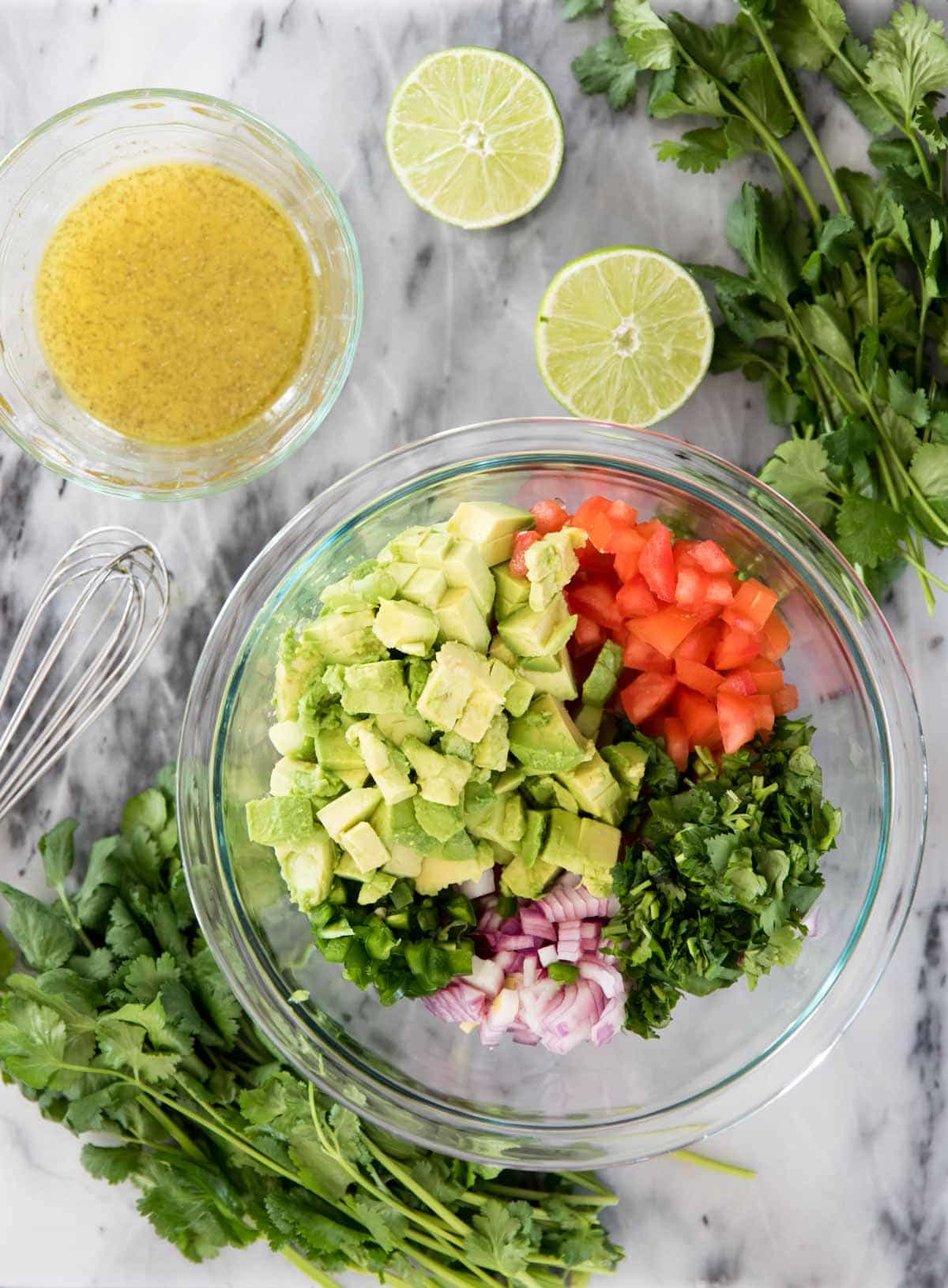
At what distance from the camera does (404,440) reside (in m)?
2.26

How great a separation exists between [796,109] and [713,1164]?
2025 mm

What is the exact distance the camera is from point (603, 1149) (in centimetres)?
203

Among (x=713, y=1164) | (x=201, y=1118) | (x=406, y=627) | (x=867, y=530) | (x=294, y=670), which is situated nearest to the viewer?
(x=406, y=627)

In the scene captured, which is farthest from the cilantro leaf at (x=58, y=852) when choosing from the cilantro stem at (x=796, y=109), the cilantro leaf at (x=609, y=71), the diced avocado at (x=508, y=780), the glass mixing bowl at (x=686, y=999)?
the cilantro stem at (x=796, y=109)

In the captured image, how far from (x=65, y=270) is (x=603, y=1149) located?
1.95m

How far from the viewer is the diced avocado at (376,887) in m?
1.78

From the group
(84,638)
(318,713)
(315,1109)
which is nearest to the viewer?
(318,713)

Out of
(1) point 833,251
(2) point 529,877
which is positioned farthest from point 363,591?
(1) point 833,251

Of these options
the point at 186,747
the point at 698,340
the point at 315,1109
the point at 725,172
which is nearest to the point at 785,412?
the point at 698,340

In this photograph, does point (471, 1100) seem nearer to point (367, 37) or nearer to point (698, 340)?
point (698, 340)

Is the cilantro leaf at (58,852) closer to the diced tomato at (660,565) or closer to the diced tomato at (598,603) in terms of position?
the diced tomato at (598,603)

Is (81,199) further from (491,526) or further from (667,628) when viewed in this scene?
(667,628)

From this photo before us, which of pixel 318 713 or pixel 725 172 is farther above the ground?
pixel 725 172

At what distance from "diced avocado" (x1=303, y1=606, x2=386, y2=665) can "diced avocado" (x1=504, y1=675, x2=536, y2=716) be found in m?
0.20
